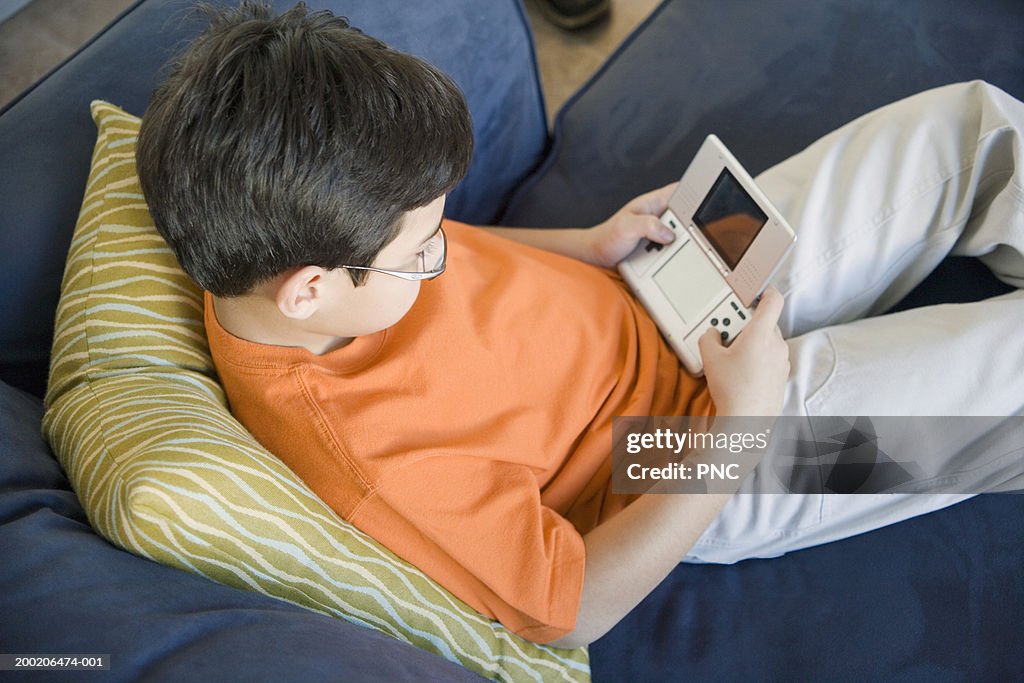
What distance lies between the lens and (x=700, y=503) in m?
0.81

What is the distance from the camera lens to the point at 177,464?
0.60 m

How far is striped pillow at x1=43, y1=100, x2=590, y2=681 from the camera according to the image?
60 centimetres

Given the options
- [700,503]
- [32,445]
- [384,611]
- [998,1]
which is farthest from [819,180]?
[32,445]

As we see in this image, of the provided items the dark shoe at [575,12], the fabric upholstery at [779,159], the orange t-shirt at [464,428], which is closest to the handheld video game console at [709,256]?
the orange t-shirt at [464,428]

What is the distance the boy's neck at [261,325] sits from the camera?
72 centimetres

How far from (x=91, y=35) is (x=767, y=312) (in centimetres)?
178

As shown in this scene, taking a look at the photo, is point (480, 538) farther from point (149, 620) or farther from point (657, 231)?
point (657, 231)

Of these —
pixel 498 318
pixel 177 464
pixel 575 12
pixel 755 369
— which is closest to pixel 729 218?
pixel 755 369

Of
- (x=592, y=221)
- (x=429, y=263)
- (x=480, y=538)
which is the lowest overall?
(x=480, y=538)

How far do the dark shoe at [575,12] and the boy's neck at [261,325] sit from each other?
4.52 feet

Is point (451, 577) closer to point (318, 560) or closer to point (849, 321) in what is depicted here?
point (318, 560)

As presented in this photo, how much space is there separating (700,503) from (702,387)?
0.60 ft

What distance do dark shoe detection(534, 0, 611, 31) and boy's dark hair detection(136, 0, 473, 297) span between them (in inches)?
51.4

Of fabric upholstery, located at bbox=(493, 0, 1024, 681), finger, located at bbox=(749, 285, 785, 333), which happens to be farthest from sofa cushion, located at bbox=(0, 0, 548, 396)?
finger, located at bbox=(749, 285, 785, 333)
